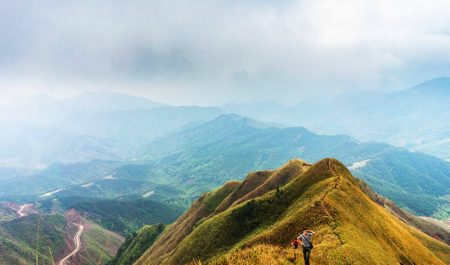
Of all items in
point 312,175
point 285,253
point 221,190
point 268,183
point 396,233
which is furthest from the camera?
point 221,190

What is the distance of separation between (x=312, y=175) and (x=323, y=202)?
19752mm

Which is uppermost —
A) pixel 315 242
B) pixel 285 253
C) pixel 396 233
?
pixel 285 253

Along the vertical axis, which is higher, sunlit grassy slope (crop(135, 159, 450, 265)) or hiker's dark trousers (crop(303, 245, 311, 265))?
hiker's dark trousers (crop(303, 245, 311, 265))

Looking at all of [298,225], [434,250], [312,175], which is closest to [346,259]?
[298,225]

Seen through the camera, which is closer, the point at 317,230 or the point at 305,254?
the point at 305,254

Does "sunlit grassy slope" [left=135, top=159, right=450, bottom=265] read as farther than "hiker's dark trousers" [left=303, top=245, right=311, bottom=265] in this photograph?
Yes

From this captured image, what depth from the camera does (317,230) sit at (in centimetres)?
5894

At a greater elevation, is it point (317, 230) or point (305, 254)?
point (305, 254)

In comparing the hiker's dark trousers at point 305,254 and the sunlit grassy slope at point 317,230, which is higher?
the hiker's dark trousers at point 305,254

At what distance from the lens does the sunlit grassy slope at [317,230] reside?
1775 inches

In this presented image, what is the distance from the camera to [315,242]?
51312 mm

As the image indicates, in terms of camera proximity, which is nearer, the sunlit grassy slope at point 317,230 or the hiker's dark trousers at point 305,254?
the hiker's dark trousers at point 305,254

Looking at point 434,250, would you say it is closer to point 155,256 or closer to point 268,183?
point 268,183

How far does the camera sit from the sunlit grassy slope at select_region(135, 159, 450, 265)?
45094mm
